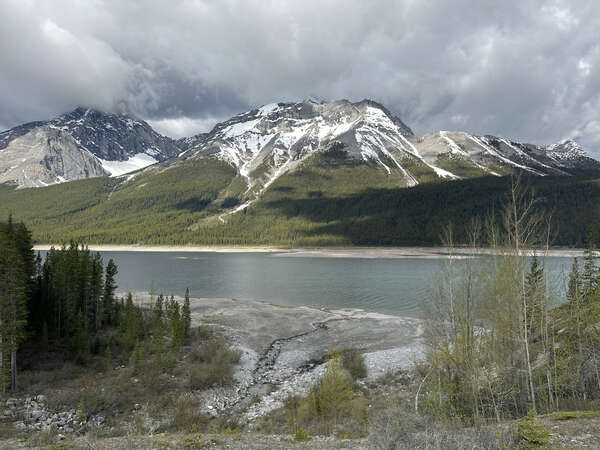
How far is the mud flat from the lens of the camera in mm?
20062

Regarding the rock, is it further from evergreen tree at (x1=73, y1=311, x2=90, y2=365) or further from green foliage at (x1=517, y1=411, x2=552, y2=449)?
green foliage at (x1=517, y1=411, x2=552, y2=449)

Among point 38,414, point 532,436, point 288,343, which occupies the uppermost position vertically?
point 532,436

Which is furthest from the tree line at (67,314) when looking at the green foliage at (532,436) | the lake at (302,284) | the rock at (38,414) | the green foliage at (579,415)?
the green foliage at (579,415)

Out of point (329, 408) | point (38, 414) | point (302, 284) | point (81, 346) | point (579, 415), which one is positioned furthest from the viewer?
point (302, 284)

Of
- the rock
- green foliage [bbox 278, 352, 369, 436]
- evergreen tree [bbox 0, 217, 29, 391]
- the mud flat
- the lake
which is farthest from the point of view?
the lake

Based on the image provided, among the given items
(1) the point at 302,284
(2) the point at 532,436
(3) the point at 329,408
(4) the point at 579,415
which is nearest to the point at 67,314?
(3) the point at 329,408

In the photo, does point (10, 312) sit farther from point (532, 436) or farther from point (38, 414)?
point (532, 436)

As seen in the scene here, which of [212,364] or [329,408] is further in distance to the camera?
[212,364]

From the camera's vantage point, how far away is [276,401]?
1883 cm

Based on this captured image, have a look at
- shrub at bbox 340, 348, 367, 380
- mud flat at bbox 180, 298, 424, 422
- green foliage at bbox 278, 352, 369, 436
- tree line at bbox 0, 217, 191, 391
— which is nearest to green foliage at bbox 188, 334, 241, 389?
mud flat at bbox 180, 298, 424, 422

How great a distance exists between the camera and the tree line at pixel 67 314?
65.4 ft

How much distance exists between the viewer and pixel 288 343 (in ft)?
99.8

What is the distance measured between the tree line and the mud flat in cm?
626

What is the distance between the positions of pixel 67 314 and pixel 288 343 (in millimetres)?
19621
